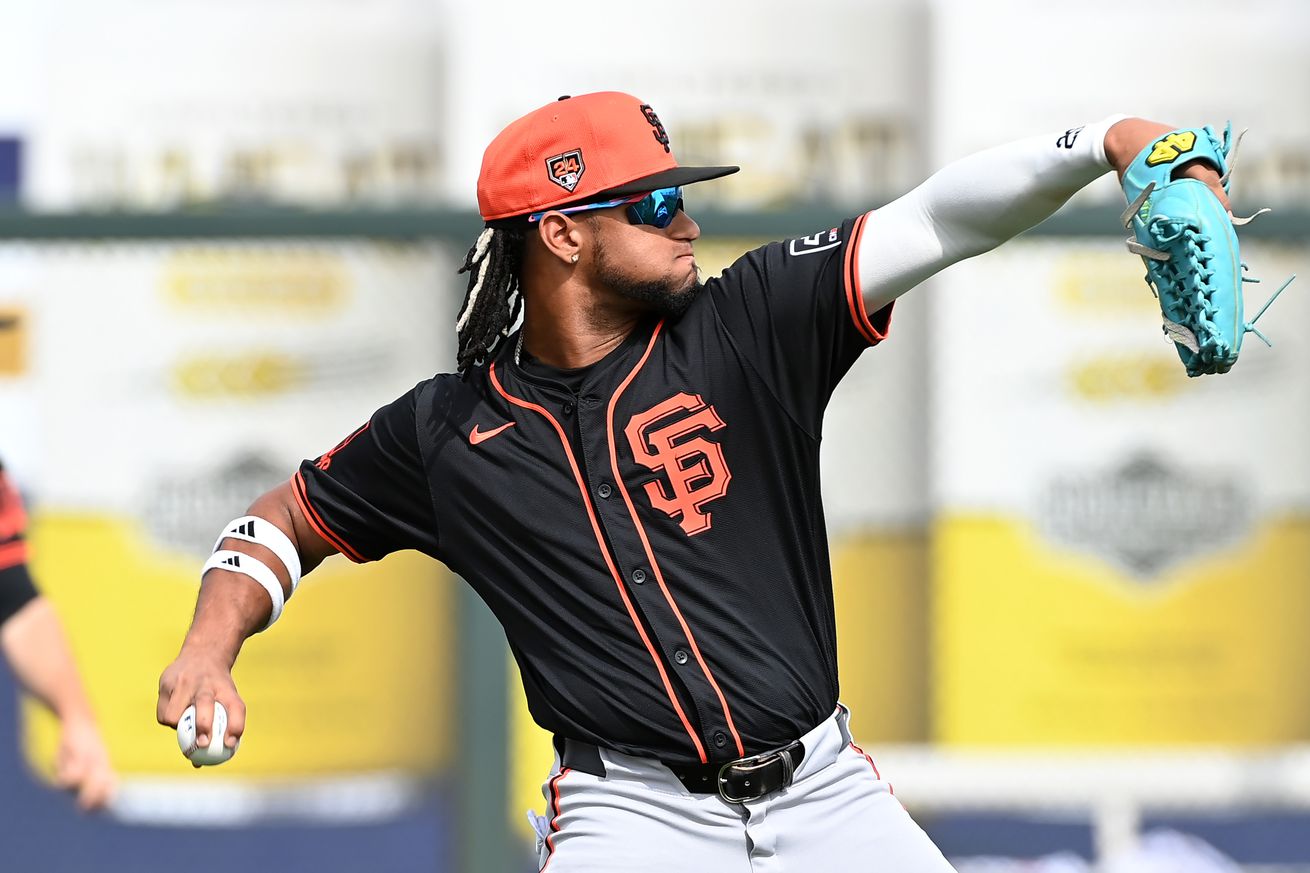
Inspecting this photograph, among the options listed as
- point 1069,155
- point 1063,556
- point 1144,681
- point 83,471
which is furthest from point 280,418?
point 1069,155

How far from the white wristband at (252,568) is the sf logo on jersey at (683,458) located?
588 mm

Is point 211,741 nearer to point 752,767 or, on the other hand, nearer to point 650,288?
point 752,767

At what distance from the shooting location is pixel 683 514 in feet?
7.66

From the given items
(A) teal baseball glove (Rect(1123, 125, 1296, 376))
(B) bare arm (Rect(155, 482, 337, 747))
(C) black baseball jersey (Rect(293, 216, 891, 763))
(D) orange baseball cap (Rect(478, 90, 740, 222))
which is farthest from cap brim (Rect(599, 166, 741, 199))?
(B) bare arm (Rect(155, 482, 337, 747))

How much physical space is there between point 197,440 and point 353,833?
1.12 metres

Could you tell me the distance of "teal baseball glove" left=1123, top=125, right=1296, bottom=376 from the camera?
1.95 meters

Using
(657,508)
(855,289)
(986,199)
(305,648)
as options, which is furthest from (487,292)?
(305,648)

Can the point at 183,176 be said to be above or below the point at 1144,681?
above

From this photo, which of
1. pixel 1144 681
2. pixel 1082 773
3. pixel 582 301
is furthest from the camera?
pixel 1144 681

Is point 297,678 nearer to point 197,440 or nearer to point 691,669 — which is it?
point 197,440

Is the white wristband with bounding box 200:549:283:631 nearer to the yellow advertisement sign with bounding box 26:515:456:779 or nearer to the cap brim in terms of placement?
the cap brim

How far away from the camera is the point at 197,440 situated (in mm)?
4383

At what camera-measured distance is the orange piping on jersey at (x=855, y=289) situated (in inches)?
88.8

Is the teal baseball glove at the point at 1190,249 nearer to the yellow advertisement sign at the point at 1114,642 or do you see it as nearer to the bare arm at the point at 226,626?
the bare arm at the point at 226,626
